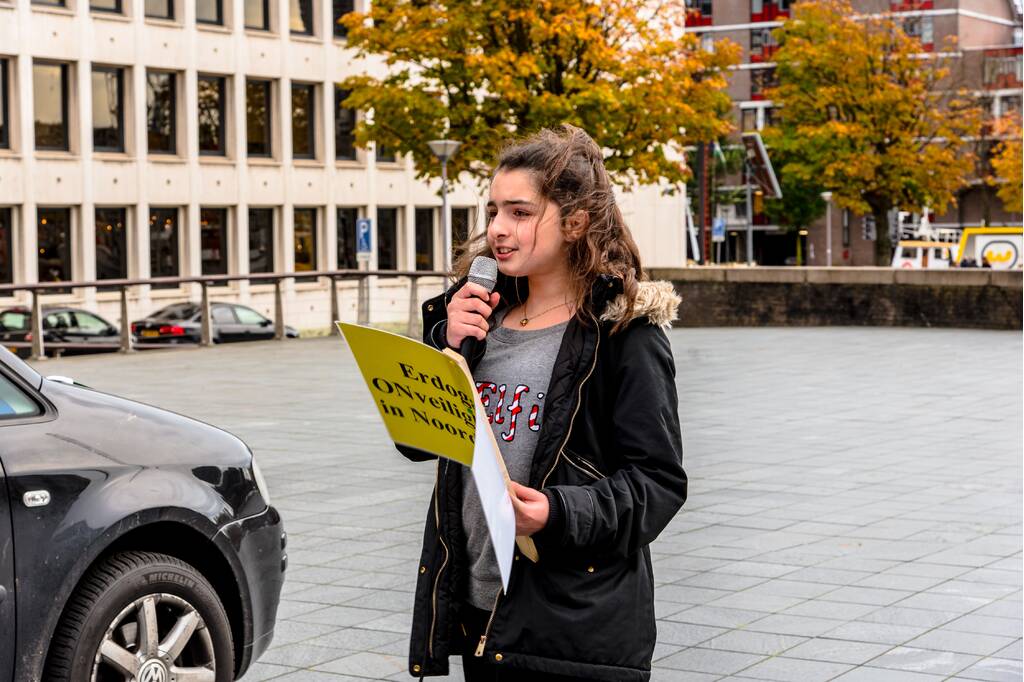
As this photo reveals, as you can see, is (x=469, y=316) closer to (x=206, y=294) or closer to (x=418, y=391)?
(x=418, y=391)

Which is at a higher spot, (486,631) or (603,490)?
(603,490)

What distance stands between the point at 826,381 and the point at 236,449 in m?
14.9

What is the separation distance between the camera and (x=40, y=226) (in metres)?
44.1

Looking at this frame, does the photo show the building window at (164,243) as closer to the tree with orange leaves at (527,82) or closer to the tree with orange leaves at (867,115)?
the tree with orange leaves at (527,82)

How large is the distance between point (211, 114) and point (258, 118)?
1.93m

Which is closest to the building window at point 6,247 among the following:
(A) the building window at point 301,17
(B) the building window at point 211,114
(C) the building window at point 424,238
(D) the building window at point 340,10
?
(B) the building window at point 211,114

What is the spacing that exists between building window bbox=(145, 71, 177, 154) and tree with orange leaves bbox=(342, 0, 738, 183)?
14038mm

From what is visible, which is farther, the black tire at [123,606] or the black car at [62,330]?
the black car at [62,330]

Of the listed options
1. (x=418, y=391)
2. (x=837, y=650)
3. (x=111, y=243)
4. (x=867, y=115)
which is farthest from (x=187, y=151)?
(x=418, y=391)

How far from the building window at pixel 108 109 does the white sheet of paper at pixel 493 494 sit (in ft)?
145

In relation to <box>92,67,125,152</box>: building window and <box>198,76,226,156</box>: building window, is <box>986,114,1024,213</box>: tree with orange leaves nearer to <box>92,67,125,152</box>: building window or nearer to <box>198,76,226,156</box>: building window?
<box>198,76,226,156</box>: building window

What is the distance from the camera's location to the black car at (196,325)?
25.7 m

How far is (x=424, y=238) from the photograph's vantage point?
56031mm

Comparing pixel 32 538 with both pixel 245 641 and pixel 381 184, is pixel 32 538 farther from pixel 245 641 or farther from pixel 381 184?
pixel 381 184
